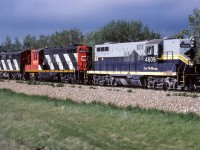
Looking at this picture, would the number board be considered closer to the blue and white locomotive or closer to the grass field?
the blue and white locomotive

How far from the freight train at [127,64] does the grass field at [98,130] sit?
11518mm

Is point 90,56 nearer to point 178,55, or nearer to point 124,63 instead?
point 124,63

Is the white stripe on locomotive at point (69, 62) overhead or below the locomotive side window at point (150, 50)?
below

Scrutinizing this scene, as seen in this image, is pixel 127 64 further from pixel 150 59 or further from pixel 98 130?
pixel 98 130

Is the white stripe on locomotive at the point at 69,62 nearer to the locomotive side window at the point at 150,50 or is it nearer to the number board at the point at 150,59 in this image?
the number board at the point at 150,59

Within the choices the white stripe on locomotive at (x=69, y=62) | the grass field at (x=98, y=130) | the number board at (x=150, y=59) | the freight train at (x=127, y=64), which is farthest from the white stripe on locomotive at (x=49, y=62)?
the grass field at (x=98, y=130)

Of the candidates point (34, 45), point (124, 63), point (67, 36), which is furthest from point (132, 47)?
point (34, 45)

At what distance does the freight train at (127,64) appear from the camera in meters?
26.3

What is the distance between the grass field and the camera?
34.1 feet

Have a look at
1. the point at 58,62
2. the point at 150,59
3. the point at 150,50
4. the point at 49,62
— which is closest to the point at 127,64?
the point at 150,59

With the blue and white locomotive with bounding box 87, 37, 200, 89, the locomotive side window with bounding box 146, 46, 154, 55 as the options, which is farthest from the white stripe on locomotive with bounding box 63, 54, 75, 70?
the locomotive side window with bounding box 146, 46, 154, 55

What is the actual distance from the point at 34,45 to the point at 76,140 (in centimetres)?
→ 11847

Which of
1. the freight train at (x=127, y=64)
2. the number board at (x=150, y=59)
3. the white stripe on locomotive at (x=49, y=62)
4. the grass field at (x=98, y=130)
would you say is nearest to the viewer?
the grass field at (x=98, y=130)

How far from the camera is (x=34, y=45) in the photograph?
127m
